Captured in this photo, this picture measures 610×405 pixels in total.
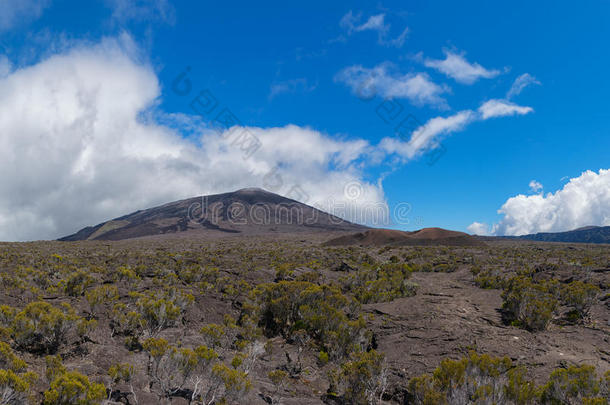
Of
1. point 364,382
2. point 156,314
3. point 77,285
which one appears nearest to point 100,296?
point 156,314

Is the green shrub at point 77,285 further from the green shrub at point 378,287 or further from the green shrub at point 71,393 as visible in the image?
the green shrub at point 378,287

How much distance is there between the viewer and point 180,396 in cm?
491

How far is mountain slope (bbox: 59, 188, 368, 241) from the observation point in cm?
11538

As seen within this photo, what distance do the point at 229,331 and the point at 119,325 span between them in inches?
103

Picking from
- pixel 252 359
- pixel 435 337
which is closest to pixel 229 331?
pixel 252 359

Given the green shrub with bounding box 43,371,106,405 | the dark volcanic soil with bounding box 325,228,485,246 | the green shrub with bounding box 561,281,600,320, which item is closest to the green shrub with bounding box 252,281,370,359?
the green shrub with bounding box 43,371,106,405

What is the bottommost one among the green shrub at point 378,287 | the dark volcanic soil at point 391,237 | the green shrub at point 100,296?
the green shrub at point 378,287

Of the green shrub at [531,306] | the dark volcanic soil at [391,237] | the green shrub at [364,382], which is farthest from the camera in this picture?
the dark volcanic soil at [391,237]

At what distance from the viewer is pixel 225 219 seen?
132750 millimetres

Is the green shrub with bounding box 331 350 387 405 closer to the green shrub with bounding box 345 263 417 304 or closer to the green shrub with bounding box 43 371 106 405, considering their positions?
the green shrub with bounding box 43 371 106 405

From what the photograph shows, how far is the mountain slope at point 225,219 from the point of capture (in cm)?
11538

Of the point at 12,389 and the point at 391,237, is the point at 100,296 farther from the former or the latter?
the point at 391,237

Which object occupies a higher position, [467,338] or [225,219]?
[225,219]

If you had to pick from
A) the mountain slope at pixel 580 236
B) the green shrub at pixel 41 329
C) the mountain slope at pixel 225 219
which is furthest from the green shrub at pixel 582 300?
the mountain slope at pixel 580 236
